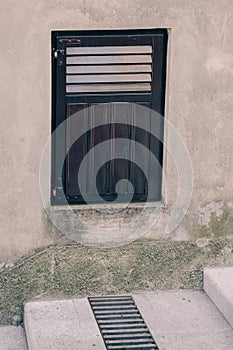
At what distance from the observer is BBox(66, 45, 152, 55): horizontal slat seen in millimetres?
7383

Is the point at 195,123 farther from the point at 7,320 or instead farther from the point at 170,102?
the point at 7,320

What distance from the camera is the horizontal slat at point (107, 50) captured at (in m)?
7.38

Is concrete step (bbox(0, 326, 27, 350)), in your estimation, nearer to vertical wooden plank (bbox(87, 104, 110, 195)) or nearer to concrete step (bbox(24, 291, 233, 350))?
concrete step (bbox(24, 291, 233, 350))

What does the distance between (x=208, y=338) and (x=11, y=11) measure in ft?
9.52

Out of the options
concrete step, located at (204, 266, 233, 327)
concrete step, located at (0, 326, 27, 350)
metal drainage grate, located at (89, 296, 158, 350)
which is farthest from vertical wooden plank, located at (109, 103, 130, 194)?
concrete step, located at (0, 326, 27, 350)

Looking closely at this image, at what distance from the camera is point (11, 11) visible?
7125 mm

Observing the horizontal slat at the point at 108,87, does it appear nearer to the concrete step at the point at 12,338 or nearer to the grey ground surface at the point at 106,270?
the grey ground surface at the point at 106,270

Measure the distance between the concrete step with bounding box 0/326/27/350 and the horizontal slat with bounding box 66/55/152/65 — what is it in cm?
220

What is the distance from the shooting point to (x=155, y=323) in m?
7.38

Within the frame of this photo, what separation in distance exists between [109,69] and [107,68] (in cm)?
2

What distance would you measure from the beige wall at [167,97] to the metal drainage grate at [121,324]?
0.64 m

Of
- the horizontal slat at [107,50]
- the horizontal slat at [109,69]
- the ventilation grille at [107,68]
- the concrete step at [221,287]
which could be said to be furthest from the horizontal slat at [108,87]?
the concrete step at [221,287]

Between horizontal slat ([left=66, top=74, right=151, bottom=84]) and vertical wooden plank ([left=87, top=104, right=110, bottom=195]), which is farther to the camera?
vertical wooden plank ([left=87, top=104, right=110, bottom=195])

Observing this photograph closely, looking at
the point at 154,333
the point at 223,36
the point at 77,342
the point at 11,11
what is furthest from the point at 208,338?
the point at 11,11
